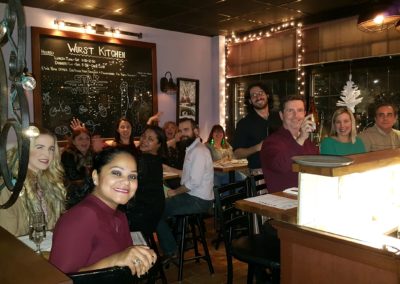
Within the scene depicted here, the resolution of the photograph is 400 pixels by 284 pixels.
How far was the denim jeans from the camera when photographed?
11.3ft

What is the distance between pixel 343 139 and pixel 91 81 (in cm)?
361

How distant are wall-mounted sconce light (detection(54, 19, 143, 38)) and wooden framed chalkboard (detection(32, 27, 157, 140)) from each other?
78 mm

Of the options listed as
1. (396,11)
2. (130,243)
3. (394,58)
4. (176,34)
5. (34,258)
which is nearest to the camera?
(34,258)

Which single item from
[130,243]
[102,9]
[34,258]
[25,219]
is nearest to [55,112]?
[102,9]

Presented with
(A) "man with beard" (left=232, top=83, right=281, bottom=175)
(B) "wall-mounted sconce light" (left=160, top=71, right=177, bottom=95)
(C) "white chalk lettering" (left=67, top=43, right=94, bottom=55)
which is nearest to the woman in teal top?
(A) "man with beard" (left=232, top=83, right=281, bottom=175)

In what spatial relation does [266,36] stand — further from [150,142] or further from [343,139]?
[150,142]

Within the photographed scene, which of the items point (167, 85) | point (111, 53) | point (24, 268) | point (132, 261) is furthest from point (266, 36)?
point (24, 268)

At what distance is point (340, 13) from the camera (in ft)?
17.1

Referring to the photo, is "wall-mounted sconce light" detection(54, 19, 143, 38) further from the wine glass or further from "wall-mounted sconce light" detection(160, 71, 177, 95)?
the wine glass

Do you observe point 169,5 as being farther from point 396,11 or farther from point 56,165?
point 56,165

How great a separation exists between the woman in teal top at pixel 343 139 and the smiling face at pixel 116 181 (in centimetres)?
259

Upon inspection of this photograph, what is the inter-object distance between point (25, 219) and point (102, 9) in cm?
383

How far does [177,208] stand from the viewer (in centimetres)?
358

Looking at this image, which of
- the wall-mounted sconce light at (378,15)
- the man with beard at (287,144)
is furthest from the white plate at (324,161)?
the wall-mounted sconce light at (378,15)
